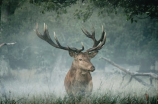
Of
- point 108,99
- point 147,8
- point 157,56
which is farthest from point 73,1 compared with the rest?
point 157,56

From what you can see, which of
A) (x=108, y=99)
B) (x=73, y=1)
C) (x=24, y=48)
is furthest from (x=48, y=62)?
(x=108, y=99)

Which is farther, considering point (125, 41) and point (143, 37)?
point (125, 41)

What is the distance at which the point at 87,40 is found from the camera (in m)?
23.1

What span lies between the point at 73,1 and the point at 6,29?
11606mm

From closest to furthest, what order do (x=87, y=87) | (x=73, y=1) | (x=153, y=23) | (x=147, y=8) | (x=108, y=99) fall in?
(x=108, y=99) < (x=87, y=87) < (x=147, y=8) < (x=73, y=1) < (x=153, y=23)

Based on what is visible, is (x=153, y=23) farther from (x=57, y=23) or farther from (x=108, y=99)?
(x=108, y=99)

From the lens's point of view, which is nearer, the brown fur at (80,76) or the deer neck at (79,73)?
the brown fur at (80,76)

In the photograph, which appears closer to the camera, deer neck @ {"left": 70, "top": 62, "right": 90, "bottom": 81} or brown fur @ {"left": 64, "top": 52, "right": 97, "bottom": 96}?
brown fur @ {"left": 64, "top": 52, "right": 97, "bottom": 96}

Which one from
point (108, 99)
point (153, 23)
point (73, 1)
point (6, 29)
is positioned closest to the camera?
point (108, 99)

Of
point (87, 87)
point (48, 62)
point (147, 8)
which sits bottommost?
point (48, 62)

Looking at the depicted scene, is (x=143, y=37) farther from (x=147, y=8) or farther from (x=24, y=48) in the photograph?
(x=147, y=8)

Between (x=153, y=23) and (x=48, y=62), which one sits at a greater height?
(x=153, y=23)

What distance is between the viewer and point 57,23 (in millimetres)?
21797

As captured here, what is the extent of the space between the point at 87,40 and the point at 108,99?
1885cm
